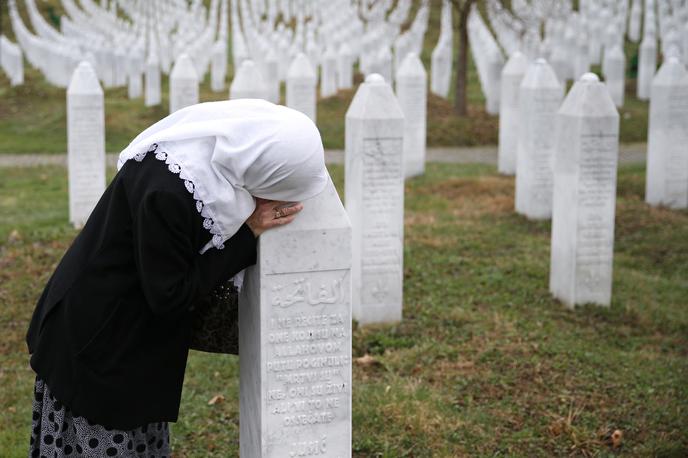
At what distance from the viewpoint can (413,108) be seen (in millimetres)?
13562

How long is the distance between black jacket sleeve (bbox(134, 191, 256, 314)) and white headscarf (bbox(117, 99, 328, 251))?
73mm

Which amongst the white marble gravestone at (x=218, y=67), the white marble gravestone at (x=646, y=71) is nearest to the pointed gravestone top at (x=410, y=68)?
the white marble gravestone at (x=218, y=67)

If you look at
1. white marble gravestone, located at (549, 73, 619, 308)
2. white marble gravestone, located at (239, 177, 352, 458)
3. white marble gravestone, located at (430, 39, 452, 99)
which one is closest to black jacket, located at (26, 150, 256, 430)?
white marble gravestone, located at (239, 177, 352, 458)

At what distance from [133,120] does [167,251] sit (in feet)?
50.3

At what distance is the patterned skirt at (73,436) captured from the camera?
3080 mm

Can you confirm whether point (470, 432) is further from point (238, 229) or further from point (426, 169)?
point (426, 169)

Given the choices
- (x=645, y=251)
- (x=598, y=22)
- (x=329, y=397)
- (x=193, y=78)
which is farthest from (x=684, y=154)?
(x=598, y=22)

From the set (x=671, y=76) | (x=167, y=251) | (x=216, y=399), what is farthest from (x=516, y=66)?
(x=167, y=251)

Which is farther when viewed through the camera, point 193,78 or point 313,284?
point 193,78

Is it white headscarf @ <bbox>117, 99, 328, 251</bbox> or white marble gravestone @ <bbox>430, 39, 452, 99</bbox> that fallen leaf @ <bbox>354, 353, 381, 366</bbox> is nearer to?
white headscarf @ <bbox>117, 99, 328, 251</bbox>

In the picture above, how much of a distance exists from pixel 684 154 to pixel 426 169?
4.27 metres

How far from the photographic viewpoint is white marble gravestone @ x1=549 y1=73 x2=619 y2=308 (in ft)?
23.8

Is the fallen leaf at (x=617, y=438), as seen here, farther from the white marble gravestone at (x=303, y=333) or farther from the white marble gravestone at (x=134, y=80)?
the white marble gravestone at (x=134, y=80)

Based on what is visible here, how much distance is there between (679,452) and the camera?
480 centimetres
